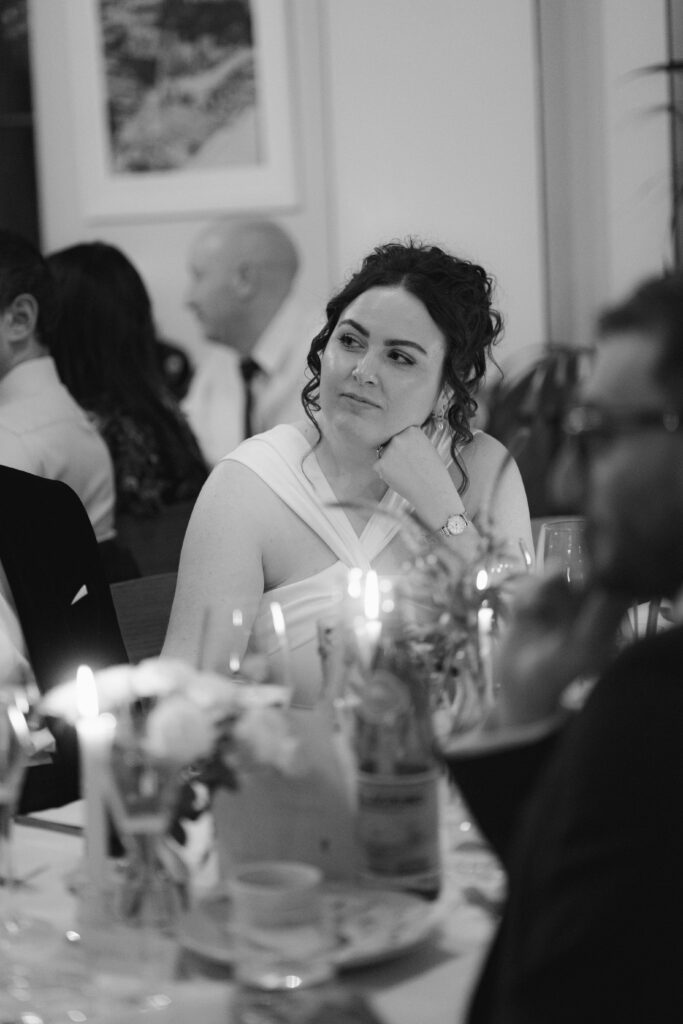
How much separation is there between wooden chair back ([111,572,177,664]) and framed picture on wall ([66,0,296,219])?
132 inches

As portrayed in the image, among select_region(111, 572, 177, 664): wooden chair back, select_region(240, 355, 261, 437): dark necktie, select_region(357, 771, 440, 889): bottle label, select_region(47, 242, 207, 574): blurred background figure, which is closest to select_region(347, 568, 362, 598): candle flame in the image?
select_region(357, 771, 440, 889): bottle label

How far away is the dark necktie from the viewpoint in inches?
230

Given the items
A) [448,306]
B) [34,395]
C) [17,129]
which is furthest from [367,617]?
[17,129]

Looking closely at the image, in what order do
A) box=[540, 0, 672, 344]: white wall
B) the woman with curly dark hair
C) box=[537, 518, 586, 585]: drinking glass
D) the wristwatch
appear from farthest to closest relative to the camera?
box=[540, 0, 672, 344]: white wall, the wristwatch, the woman with curly dark hair, box=[537, 518, 586, 585]: drinking glass

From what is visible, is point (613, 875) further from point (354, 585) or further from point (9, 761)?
point (354, 585)

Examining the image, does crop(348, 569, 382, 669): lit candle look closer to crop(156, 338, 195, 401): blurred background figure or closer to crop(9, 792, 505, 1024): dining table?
crop(9, 792, 505, 1024): dining table

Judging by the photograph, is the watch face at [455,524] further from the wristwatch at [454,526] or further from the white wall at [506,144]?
the white wall at [506,144]

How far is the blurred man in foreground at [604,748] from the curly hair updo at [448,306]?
1799 millimetres

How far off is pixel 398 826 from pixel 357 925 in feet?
0.42

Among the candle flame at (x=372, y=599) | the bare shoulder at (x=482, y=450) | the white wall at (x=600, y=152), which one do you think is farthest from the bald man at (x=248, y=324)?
the candle flame at (x=372, y=599)

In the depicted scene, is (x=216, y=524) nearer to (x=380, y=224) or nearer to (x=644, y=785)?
(x=644, y=785)

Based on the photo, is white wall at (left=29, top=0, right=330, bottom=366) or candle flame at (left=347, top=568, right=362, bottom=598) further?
white wall at (left=29, top=0, right=330, bottom=366)

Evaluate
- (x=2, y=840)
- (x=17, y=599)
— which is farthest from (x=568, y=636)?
(x=17, y=599)

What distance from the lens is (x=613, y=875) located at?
0.97 meters
